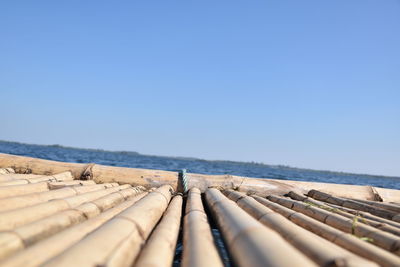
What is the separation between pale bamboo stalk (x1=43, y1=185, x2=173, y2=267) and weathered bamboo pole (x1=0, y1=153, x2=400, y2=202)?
378 centimetres

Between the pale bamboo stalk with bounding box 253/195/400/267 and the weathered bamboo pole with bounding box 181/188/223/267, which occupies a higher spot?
the pale bamboo stalk with bounding box 253/195/400/267

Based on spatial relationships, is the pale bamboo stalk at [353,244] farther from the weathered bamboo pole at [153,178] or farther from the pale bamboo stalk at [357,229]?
the weathered bamboo pole at [153,178]

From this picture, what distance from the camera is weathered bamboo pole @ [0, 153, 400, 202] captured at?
655 centimetres

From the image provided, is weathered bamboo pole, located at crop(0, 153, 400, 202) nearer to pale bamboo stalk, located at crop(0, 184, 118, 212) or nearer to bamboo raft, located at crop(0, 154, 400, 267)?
bamboo raft, located at crop(0, 154, 400, 267)

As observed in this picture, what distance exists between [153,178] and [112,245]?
4711 mm

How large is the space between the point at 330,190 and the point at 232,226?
515 centimetres

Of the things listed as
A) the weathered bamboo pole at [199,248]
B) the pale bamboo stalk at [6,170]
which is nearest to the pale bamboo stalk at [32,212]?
the weathered bamboo pole at [199,248]

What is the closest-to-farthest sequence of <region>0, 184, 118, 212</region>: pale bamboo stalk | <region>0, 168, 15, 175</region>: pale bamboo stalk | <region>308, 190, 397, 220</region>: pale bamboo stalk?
<region>0, 184, 118, 212</region>: pale bamboo stalk → <region>308, 190, 397, 220</region>: pale bamboo stalk → <region>0, 168, 15, 175</region>: pale bamboo stalk

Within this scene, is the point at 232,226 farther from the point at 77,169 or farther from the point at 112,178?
the point at 77,169

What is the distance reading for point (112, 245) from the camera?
1.97 m

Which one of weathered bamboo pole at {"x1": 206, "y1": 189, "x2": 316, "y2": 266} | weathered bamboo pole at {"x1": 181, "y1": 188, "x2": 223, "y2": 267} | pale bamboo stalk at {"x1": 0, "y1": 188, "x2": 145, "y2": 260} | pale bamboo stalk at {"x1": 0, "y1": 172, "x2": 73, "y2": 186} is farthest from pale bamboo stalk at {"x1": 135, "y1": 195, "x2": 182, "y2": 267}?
pale bamboo stalk at {"x1": 0, "y1": 172, "x2": 73, "y2": 186}

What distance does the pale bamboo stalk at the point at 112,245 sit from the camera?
1714 mm

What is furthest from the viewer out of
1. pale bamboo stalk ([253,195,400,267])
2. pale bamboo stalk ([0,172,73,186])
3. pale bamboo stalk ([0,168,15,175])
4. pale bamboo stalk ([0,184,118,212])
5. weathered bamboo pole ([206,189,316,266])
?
pale bamboo stalk ([0,168,15,175])

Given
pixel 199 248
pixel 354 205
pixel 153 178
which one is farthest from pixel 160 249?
pixel 153 178
